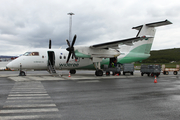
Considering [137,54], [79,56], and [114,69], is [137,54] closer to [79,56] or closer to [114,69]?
[114,69]

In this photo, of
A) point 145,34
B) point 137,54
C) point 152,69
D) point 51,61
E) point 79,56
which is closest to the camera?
point 79,56

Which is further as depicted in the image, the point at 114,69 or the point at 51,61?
the point at 114,69

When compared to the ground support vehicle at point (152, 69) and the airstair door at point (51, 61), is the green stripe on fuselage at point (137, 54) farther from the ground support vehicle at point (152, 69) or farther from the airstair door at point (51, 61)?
the airstair door at point (51, 61)

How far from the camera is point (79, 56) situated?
2103cm

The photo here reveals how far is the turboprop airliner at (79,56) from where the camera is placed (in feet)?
67.7

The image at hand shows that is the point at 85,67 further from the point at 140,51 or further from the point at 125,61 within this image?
the point at 140,51

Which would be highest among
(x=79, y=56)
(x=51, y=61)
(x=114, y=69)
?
(x=79, y=56)

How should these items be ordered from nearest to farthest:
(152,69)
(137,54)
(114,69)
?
(152,69)
(114,69)
(137,54)

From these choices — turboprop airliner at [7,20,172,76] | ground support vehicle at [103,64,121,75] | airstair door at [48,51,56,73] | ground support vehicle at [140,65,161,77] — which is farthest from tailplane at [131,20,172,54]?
airstair door at [48,51,56,73]

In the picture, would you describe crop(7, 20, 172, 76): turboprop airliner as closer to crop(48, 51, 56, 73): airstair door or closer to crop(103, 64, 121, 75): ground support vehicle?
crop(48, 51, 56, 73): airstair door

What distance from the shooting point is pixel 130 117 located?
540 cm

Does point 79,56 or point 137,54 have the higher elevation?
point 137,54

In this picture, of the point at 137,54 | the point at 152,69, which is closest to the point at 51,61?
the point at 137,54

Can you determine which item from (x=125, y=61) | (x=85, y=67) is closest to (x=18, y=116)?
(x=85, y=67)
